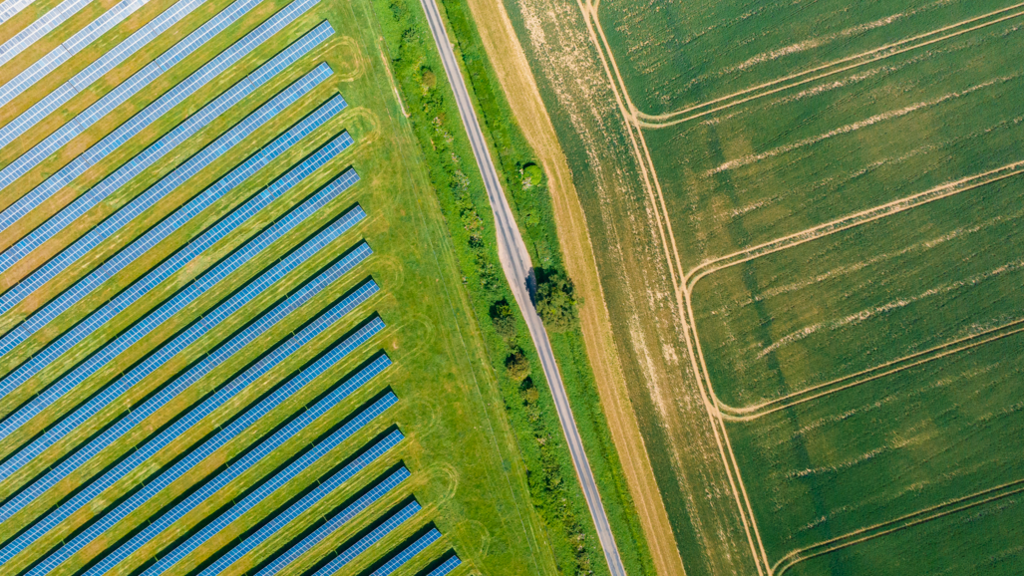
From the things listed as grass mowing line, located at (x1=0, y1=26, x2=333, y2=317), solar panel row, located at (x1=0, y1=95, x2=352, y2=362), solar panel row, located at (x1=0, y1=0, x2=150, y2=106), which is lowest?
solar panel row, located at (x1=0, y1=95, x2=352, y2=362)

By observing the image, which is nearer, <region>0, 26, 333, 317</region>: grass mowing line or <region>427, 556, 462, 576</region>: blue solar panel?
<region>0, 26, 333, 317</region>: grass mowing line

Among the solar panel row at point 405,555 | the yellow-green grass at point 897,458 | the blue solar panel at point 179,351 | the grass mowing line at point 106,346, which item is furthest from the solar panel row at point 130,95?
the yellow-green grass at point 897,458

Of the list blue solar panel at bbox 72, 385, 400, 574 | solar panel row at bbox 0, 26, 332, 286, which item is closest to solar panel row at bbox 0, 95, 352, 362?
solar panel row at bbox 0, 26, 332, 286

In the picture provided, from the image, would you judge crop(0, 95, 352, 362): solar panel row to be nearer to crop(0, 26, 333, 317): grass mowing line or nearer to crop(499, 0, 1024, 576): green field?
crop(0, 26, 333, 317): grass mowing line

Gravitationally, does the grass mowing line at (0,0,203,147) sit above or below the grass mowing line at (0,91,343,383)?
above

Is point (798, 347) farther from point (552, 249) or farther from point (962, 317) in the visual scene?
point (552, 249)

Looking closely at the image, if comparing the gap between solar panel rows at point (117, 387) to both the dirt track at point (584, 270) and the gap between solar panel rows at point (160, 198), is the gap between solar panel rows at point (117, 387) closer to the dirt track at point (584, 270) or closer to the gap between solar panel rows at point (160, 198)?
the gap between solar panel rows at point (160, 198)

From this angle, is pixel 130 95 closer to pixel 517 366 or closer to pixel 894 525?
pixel 517 366
